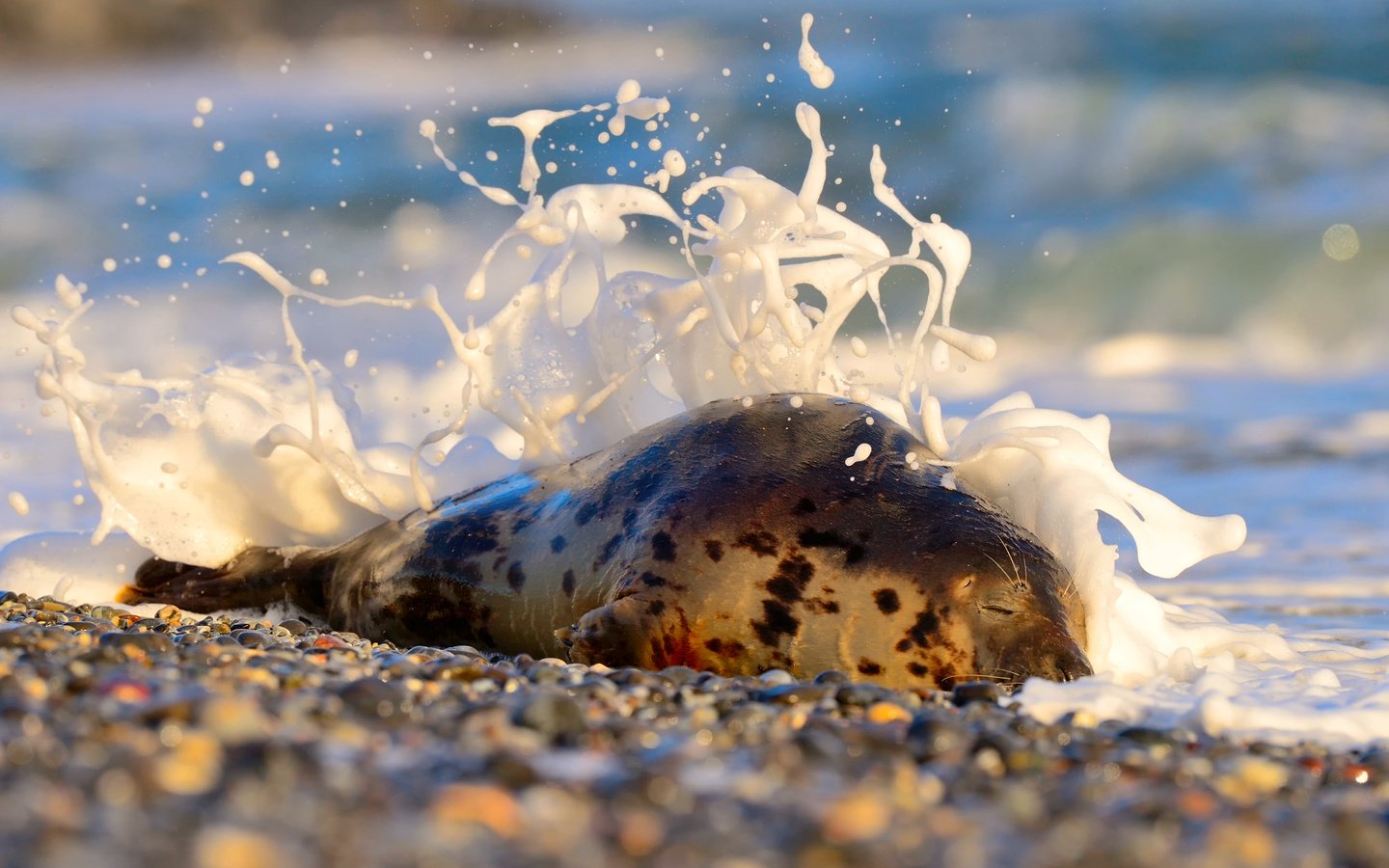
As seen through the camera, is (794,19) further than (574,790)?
Yes

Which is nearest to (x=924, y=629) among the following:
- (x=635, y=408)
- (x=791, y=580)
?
(x=791, y=580)

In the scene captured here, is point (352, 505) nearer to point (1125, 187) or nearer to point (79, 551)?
point (79, 551)

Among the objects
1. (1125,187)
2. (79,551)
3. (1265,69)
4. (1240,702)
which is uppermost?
(1265,69)

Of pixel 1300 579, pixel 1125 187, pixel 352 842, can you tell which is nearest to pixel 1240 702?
pixel 352 842

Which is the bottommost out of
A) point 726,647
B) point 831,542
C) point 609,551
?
point 726,647

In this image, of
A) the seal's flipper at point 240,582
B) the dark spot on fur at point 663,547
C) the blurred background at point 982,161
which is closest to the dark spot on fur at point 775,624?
the dark spot on fur at point 663,547

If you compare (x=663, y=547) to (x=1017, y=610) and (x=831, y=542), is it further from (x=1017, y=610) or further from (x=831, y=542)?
(x=1017, y=610)
